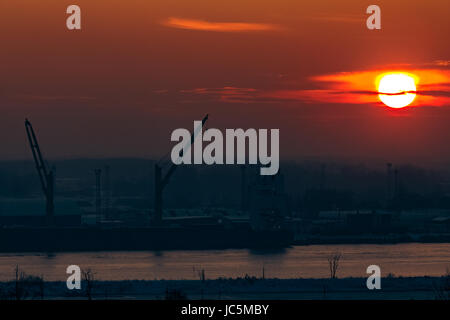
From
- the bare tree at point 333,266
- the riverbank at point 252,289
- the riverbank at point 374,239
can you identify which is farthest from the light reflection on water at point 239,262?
the riverbank at point 252,289

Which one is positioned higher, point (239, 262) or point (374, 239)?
point (374, 239)

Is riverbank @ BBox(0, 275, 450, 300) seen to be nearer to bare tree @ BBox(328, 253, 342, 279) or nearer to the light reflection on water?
bare tree @ BBox(328, 253, 342, 279)

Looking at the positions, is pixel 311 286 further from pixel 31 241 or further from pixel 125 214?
pixel 125 214

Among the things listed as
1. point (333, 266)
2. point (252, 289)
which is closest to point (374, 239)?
point (333, 266)

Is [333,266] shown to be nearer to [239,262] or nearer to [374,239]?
[239,262]

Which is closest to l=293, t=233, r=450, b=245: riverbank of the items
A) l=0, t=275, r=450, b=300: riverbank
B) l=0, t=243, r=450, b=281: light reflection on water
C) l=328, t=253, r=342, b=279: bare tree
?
l=0, t=243, r=450, b=281: light reflection on water

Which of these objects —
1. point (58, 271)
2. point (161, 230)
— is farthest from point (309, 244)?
point (58, 271)

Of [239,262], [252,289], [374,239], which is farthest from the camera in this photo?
[374,239]
